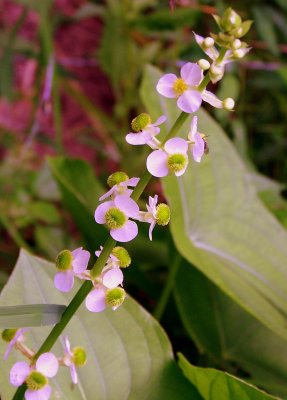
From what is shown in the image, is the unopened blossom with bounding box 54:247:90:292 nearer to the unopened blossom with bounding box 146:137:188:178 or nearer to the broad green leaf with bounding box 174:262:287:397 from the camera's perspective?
the unopened blossom with bounding box 146:137:188:178

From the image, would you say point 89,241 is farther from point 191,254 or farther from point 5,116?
point 5,116

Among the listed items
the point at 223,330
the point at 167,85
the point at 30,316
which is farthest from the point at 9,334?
the point at 223,330

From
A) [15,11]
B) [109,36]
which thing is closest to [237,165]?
[109,36]

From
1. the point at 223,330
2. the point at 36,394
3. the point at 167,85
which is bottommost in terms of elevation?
the point at 223,330

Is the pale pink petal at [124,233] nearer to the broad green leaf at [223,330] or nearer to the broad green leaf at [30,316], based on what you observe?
the broad green leaf at [30,316]

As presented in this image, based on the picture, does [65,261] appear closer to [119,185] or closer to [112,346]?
[119,185]

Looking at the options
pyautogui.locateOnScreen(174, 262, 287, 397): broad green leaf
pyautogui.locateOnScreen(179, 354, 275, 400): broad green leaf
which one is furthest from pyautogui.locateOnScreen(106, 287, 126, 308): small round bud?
pyautogui.locateOnScreen(174, 262, 287, 397): broad green leaf

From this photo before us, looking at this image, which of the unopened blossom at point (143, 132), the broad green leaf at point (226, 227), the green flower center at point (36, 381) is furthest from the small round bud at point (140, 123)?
the broad green leaf at point (226, 227)
